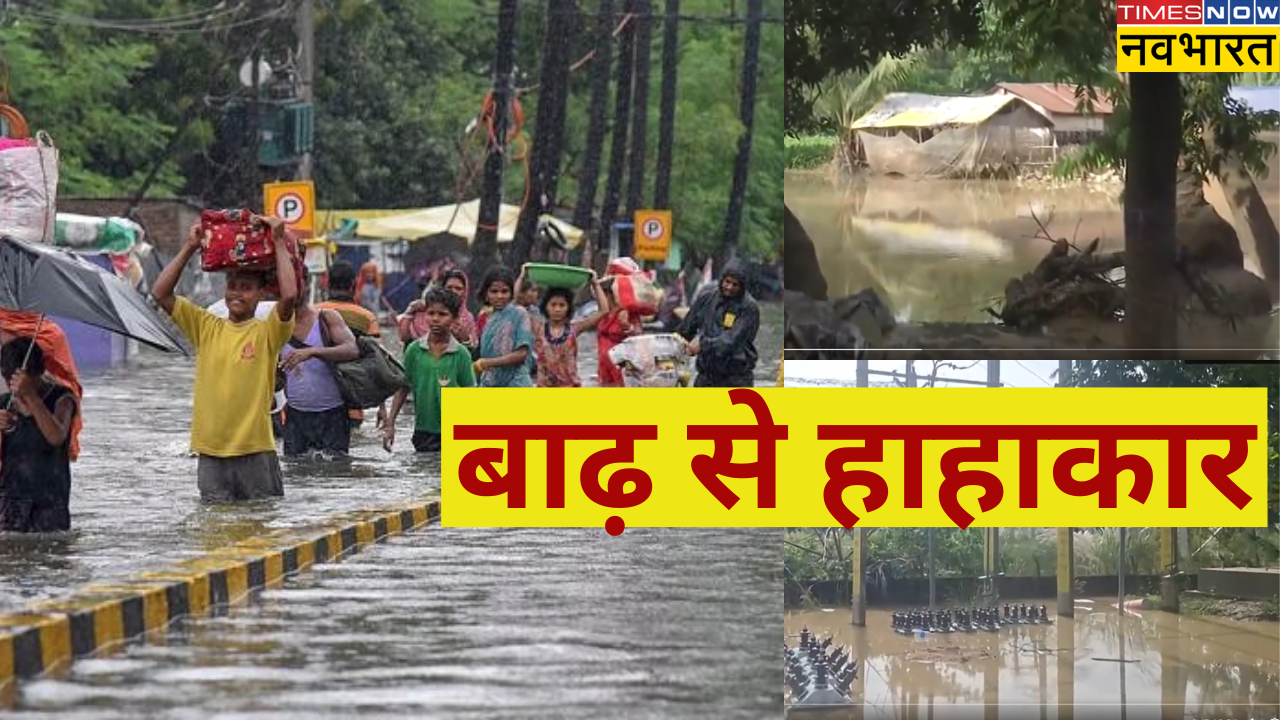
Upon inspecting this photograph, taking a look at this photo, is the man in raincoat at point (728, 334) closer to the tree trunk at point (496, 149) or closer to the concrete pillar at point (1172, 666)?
the concrete pillar at point (1172, 666)

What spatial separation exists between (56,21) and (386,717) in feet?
143

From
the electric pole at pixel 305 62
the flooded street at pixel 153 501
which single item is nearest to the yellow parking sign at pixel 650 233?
the electric pole at pixel 305 62

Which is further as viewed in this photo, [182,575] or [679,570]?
[679,570]

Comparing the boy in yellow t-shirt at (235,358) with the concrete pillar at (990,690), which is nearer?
the concrete pillar at (990,690)

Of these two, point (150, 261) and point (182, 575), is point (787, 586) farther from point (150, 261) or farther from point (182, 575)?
point (150, 261)

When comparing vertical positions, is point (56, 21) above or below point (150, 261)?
above

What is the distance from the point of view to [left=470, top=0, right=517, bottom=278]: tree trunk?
32625 mm

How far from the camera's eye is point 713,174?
222 feet

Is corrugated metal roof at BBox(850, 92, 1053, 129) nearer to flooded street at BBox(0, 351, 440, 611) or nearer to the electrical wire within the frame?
flooded street at BBox(0, 351, 440, 611)

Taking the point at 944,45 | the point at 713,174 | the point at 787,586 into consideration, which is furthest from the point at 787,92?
the point at 713,174

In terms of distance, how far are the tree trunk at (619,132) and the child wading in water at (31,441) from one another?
3543 cm

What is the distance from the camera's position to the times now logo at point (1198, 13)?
703 centimetres

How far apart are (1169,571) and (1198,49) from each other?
1.33 metres

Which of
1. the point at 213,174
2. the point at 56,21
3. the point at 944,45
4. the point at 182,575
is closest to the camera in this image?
the point at 944,45
